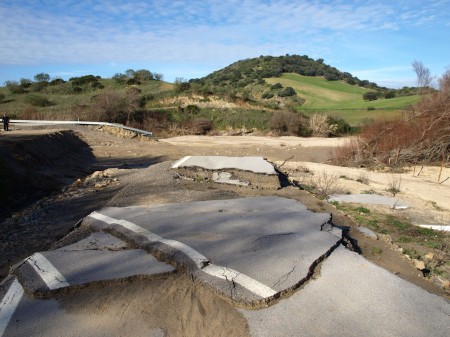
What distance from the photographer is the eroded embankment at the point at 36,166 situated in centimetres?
1008

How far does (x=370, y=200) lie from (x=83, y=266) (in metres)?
7.37

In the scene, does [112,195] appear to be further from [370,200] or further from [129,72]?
[129,72]

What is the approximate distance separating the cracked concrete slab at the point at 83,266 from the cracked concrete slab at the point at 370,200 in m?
6.03

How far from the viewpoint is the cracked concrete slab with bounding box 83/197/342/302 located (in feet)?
12.6

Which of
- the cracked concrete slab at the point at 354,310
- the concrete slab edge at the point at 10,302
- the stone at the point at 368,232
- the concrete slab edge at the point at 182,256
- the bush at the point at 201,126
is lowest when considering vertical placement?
the bush at the point at 201,126

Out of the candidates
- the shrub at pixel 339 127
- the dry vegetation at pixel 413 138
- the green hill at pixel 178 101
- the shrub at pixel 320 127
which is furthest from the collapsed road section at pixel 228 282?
the shrub at pixel 339 127

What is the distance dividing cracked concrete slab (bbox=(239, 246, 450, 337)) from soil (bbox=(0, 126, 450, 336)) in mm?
318

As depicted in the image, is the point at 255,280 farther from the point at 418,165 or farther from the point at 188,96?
the point at 188,96

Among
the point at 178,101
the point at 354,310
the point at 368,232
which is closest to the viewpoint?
the point at 354,310

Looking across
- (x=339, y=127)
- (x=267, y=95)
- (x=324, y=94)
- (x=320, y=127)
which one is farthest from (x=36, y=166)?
(x=324, y=94)

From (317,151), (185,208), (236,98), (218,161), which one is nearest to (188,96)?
(236,98)

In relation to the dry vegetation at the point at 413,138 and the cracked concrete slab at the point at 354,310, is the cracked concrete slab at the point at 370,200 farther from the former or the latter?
the dry vegetation at the point at 413,138

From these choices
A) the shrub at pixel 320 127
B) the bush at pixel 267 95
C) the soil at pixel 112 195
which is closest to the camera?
the soil at pixel 112 195

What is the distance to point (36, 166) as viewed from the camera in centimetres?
1329
